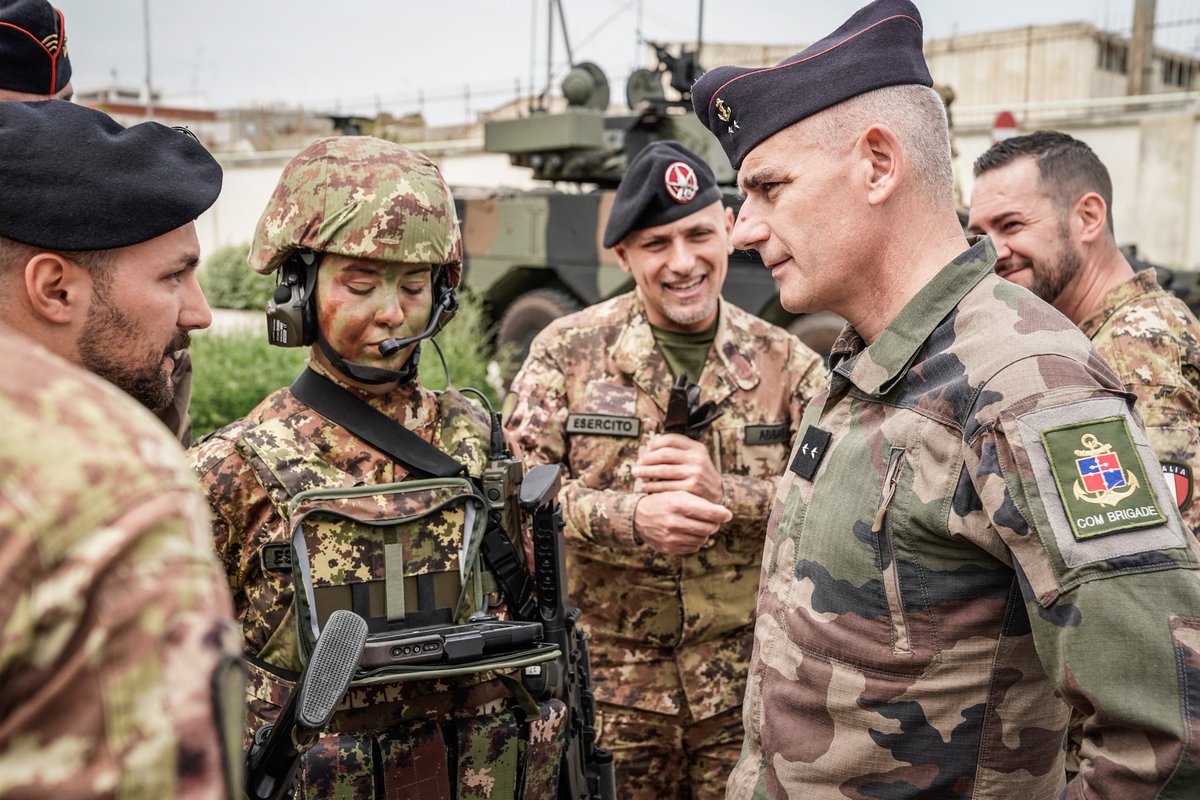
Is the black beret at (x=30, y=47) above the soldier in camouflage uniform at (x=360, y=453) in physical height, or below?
above

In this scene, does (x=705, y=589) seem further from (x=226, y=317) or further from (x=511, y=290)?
(x=226, y=317)

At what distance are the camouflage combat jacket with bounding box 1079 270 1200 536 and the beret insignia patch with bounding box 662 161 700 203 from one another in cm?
118

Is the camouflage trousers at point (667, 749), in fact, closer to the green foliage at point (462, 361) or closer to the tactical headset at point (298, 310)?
the tactical headset at point (298, 310)

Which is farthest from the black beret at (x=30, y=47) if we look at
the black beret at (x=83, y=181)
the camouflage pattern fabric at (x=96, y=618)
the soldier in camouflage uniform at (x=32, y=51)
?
the camouflage pattern fabric at (x=96, y=618)

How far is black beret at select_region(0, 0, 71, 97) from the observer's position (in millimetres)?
2701

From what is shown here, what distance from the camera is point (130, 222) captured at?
66.1 inches

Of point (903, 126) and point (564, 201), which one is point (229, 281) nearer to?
point (564, 201)

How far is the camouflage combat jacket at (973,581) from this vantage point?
1.35 meters

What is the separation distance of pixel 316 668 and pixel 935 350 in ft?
3.39

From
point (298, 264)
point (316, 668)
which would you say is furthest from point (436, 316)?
point (316, 668)

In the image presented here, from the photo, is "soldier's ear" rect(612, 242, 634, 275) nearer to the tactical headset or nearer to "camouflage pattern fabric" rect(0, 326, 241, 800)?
the tactical headset

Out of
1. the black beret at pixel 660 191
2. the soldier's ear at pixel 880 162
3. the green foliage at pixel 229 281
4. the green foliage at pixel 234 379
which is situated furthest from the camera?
the green foliage at pixel 229 281

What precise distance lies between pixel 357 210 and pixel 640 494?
109 centimetres

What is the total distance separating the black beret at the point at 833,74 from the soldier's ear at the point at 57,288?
111cm
